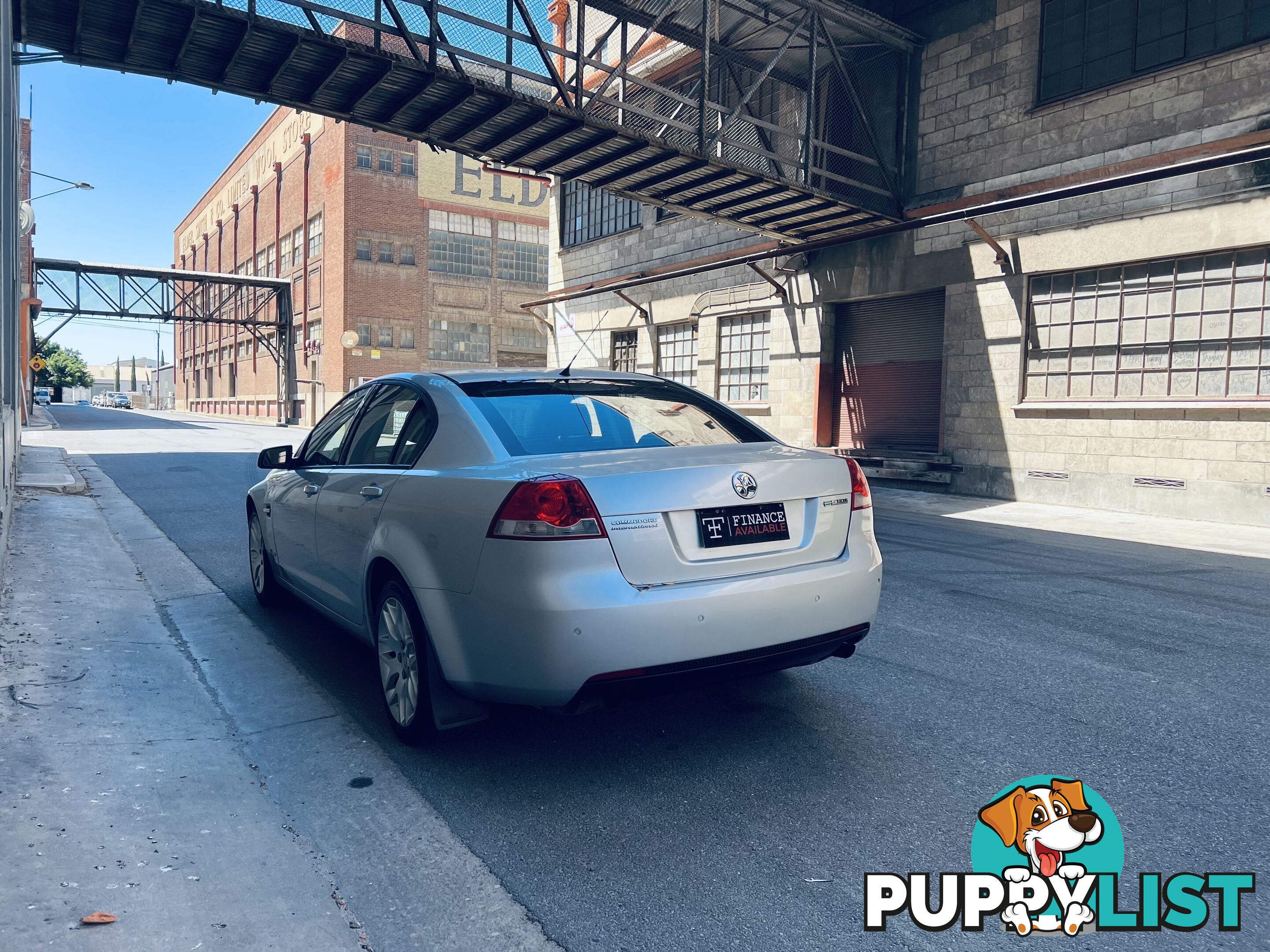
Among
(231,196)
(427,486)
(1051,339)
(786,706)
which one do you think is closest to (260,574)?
(427,486)

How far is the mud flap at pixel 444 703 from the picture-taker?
348 centimetres

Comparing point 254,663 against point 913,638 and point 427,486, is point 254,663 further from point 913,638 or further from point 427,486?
point 913,638

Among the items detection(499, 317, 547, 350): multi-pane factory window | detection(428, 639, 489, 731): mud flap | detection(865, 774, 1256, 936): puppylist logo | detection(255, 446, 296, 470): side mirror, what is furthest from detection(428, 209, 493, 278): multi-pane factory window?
detection(865, 774, 1256, 936): puppylist logo

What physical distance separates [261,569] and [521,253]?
44808mm

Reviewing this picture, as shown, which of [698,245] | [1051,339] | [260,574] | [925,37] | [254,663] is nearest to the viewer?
[254,663]

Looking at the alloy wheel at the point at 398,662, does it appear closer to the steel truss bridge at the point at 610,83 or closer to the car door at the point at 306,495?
the car door at the point at 306,495

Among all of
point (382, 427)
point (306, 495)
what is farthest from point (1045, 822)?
point (306, 495)

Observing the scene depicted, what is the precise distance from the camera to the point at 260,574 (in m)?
6.02

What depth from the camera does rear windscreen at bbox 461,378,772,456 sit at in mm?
3785

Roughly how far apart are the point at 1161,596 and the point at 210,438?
25.8 meters

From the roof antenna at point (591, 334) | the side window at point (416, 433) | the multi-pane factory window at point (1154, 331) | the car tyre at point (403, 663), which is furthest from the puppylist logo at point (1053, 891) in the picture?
the roof antenna at point (591, 334)

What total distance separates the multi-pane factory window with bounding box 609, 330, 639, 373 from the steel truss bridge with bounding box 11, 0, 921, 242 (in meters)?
5.48

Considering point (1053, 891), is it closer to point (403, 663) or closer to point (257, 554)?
point (403, 663)

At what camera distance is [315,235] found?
151 feet
